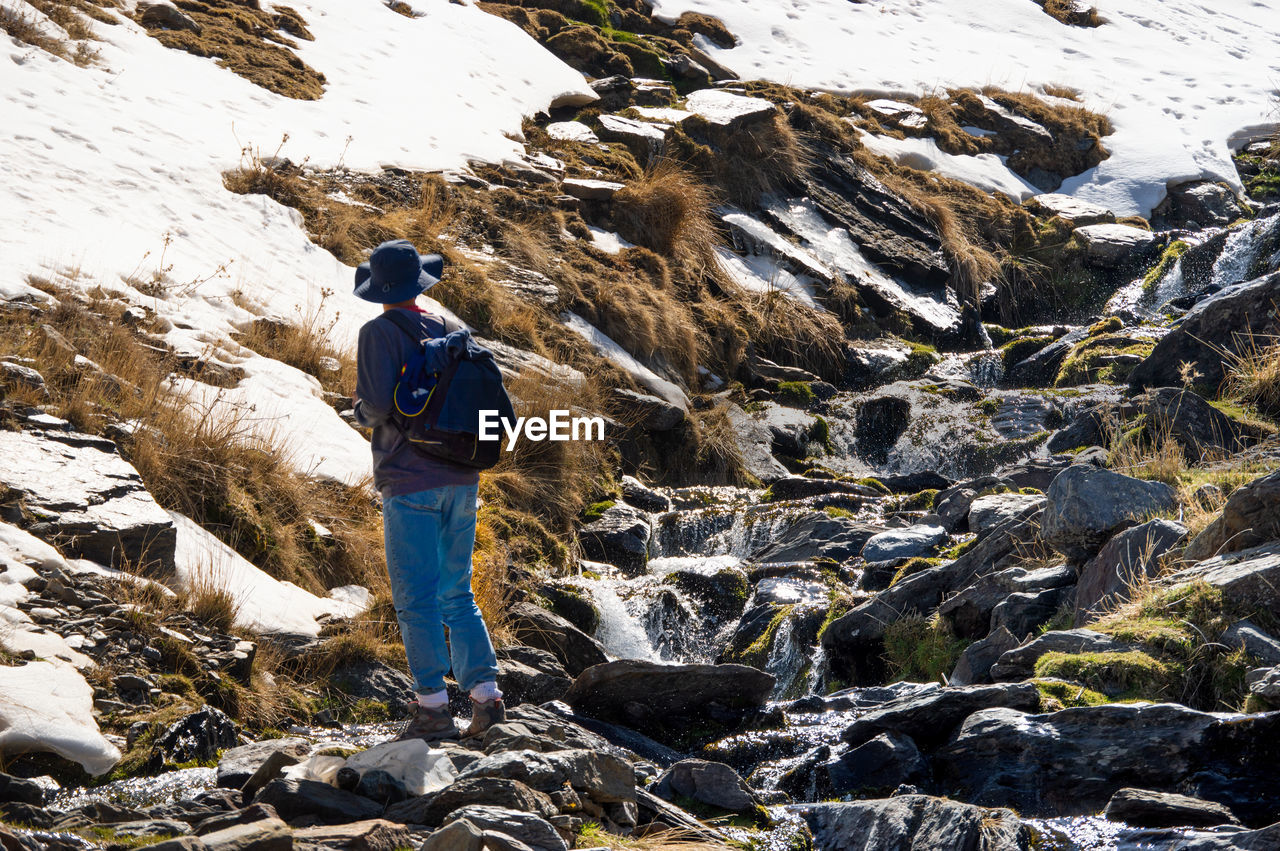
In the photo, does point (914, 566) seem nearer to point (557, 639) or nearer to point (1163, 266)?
point (557, 639)

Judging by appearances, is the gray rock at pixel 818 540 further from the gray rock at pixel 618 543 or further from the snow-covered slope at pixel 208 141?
the snow-covered slope at pixel 208 141

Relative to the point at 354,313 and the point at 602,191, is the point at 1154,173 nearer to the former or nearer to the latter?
the point at 602,191

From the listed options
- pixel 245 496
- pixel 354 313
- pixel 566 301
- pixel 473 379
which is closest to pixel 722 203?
pixel 566 301

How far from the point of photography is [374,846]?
3.57m

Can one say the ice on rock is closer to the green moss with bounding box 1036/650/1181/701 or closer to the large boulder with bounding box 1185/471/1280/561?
the green moss with bounding box 1036/650/1181/701

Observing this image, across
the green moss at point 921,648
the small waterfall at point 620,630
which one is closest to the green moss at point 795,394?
the small waterfall at point 620,630

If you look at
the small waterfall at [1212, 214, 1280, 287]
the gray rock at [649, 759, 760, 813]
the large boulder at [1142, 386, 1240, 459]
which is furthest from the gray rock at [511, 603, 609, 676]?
the small waterfall at [1212, 214, 1280, 287]

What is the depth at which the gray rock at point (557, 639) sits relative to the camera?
7676 mm

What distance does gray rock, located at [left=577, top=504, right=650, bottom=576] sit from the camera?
9930 millimetres

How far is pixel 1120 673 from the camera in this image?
208 inches

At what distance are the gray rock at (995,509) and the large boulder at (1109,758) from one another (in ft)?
11.3

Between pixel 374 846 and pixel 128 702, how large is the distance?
235 centimetres

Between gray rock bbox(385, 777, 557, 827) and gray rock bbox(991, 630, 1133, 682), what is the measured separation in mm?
2983

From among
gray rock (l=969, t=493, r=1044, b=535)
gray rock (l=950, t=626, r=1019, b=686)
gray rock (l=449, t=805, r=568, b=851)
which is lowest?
gray rock (l=969, t=493, r=1044, b=535)
